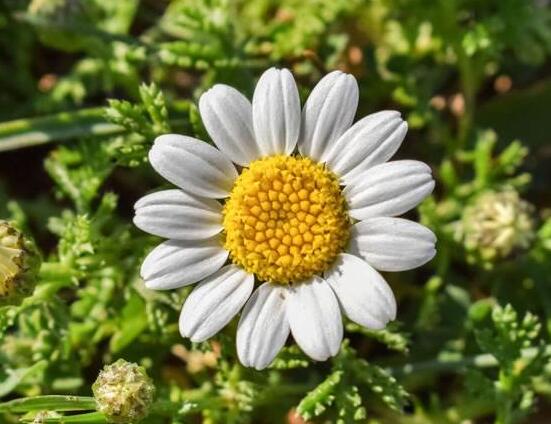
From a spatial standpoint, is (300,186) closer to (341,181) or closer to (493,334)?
(341,181)

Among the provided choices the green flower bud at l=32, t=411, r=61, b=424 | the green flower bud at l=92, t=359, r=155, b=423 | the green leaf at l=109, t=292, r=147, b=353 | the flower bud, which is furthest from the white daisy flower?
the flower bud

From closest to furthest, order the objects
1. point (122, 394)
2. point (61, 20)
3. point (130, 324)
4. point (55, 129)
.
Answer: point (122, 394)
point (130, 324)
point (61, 20)
point (55, 129)

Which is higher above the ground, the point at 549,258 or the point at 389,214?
the point at 389,214

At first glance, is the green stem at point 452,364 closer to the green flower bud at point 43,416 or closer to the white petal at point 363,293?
the white petal at point 363,293

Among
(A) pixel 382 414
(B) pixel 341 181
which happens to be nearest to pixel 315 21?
(B) pixel 341 181

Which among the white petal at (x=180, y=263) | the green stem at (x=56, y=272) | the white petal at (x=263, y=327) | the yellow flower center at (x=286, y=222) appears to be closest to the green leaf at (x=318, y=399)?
the white petal at (x=263, y=327)

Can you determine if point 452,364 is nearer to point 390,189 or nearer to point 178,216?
point 390,189

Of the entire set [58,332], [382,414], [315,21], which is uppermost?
[315,21]

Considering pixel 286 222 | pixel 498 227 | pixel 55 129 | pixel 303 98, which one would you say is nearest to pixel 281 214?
pixel 286 222

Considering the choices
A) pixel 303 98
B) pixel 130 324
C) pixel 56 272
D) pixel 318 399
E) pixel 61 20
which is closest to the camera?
pixel 318 399
